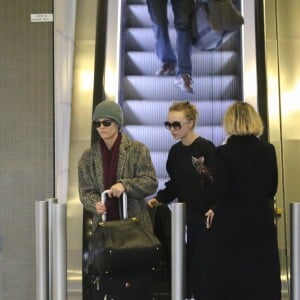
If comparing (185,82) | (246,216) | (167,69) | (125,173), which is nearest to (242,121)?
(246,216)

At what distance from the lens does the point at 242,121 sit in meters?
2.97

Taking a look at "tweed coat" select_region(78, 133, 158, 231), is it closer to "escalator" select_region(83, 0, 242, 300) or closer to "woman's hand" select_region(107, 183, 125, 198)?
"woman's hand" select_region(107, 183, 125, 198)

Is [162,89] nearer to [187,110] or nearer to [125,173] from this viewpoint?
[187,110]

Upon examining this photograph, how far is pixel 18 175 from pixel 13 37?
955 mm

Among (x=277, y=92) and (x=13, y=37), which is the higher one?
(x=13, y=37)

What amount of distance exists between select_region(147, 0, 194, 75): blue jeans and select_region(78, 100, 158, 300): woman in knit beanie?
181 cm

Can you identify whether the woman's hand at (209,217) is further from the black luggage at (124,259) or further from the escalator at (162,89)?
the escalator at (162,89)

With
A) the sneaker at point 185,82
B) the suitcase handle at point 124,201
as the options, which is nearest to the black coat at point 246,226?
the suitcase handle at point 124,201

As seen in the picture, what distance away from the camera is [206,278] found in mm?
3066

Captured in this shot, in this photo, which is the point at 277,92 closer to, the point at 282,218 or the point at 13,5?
the point at 282,218

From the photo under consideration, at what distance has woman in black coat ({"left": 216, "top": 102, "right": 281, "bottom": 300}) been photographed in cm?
296

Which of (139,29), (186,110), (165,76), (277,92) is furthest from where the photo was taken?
(139,29)

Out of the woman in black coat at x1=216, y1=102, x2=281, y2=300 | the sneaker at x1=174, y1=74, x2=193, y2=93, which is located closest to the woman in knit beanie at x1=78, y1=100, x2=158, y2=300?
the woman in black coat at x1=216, y1=102, x2=281, y2=300

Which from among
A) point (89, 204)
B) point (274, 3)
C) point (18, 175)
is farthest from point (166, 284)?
point (274, 3)
